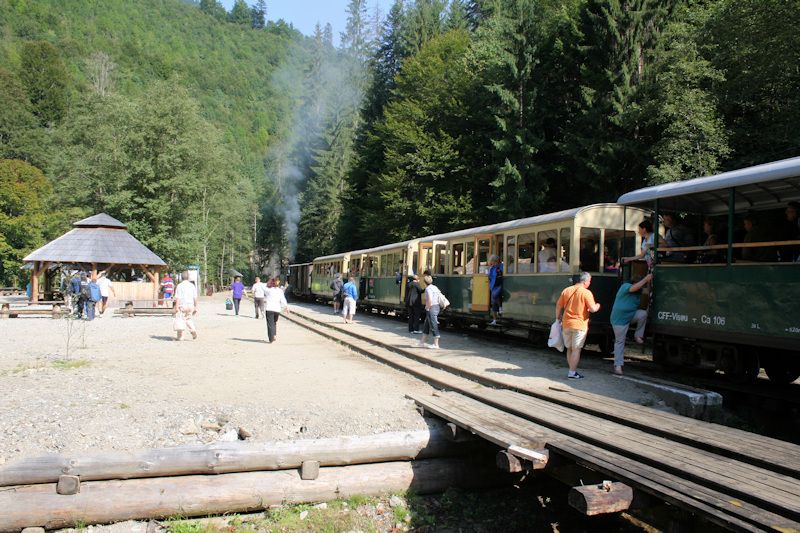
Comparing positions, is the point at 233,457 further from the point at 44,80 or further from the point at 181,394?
the point at 44,80

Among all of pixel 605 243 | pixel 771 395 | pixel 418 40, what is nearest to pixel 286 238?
pixel 418 40

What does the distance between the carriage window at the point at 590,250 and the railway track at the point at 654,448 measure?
5036 mm

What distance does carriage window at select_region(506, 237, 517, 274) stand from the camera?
15250 millimetres

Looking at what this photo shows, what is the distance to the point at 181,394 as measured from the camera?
8.79m

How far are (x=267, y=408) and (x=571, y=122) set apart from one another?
27340mm

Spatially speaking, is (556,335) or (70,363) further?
(70,363)

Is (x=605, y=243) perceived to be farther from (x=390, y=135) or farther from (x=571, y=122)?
(x=390, y=135)

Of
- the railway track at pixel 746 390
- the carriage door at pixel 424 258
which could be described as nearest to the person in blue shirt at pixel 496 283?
the railway track at pixel 746 390

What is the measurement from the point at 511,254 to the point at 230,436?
33.1 feet

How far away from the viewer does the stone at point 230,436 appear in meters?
6.72

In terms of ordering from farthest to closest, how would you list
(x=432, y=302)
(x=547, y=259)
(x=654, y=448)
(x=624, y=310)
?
1. (x=432, y=302)
2. (x=547, y=259)
3. (x=624, y=310)
4. (x=654, y=448)

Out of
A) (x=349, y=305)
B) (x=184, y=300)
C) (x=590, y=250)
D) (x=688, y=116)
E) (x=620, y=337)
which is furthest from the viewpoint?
(x=349, y=305)

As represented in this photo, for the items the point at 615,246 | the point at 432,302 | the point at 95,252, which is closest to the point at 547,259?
the point at 615,246

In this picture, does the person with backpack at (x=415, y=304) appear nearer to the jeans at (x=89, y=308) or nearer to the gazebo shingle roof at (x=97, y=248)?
the jeans at (x=89, y=308)
